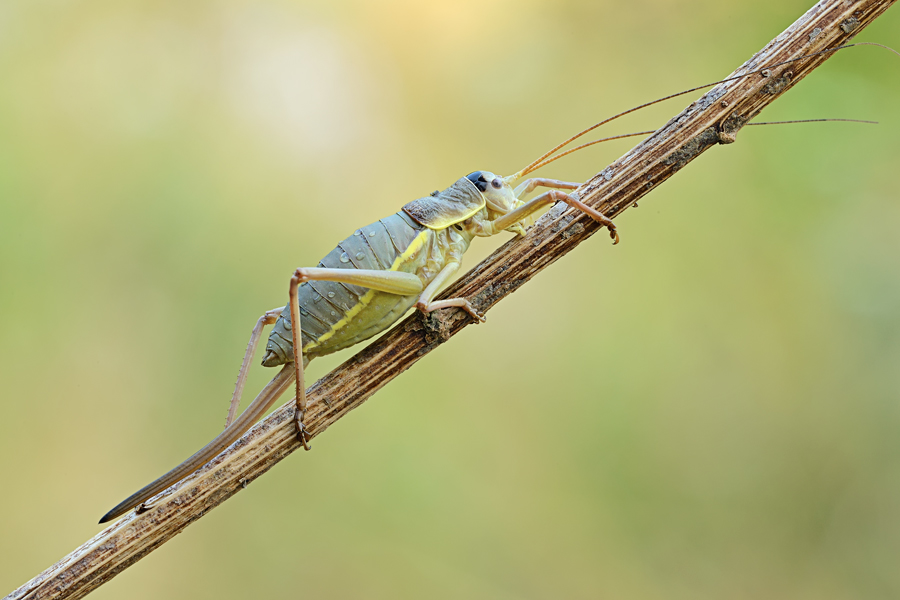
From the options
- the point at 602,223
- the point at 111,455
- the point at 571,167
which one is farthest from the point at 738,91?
the point at 111,455

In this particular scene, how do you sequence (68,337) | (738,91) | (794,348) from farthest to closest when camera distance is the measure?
(68,337), (794,348), (738,91)

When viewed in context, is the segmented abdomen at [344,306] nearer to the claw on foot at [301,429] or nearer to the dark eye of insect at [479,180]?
the claw on foot at [301,429]

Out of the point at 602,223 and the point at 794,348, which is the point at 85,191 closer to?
the point at 602,223

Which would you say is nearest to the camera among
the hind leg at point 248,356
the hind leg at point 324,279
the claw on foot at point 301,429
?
the hind leg at point 324,279

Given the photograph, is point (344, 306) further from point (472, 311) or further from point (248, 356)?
point (248, 356)

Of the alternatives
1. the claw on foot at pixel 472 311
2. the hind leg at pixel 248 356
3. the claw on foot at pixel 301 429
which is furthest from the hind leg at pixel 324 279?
the hind leg at pixel 248 356

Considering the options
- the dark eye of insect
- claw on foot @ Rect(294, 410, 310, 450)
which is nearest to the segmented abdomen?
claw on foot @ Rect(294, 410, 310, 450)
